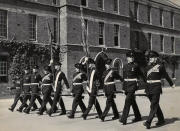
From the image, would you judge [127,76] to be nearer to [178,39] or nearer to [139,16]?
[139,16]

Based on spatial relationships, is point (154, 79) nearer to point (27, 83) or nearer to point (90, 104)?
point (90, 104)

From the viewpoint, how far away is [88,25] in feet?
94.6

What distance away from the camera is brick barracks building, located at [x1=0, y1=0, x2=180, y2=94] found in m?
24.8

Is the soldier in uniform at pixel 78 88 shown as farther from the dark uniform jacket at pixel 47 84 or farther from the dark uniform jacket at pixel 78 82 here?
the dark uniform jacket at pixel 47 84

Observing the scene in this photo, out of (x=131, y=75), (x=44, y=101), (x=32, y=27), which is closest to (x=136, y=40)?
(x=32, y=27)

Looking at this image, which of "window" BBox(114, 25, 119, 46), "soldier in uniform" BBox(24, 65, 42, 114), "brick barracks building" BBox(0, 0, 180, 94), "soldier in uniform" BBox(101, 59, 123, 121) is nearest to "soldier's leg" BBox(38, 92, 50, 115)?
"soldier in uniform" BBox(24, 65, 42, 114)

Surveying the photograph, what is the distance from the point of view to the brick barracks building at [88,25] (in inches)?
977

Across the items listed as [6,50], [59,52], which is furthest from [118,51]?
[6,50]

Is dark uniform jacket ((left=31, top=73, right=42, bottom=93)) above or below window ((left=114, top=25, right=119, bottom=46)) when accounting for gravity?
below

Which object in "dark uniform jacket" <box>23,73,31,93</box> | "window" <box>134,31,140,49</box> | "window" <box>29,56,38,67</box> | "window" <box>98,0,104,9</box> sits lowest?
"dark uniform jacket" <box>23,73,31,93</box>

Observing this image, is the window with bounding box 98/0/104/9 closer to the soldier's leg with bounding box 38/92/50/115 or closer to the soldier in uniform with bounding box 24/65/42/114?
the soldier in uniform with bounding box 24/65/42/114

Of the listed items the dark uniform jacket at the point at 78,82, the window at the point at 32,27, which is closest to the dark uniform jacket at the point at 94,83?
the dark uniform jacket at the point at 78,82

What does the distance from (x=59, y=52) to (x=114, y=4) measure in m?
8.00

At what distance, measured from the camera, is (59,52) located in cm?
2753
